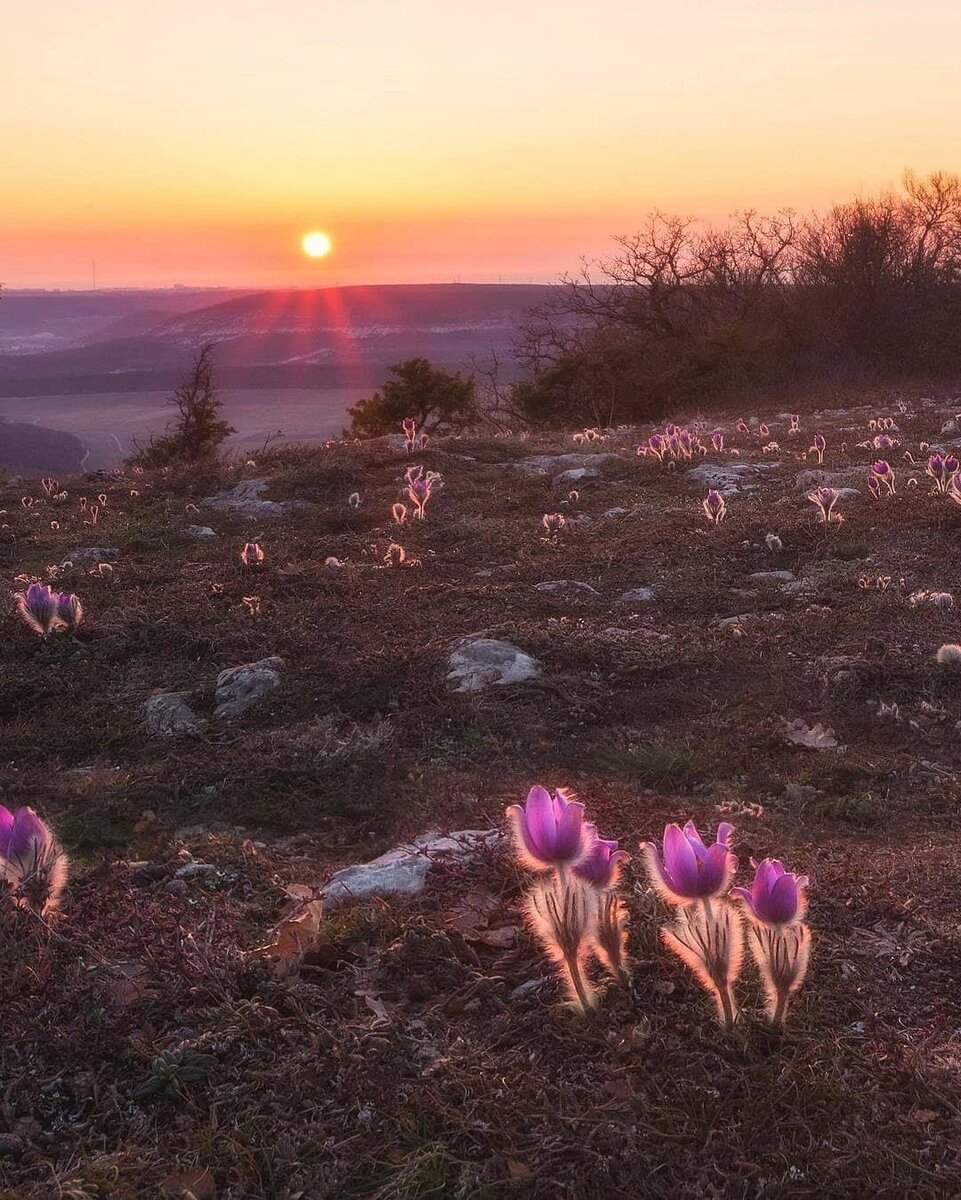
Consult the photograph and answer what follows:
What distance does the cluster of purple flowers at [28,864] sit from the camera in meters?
2.64

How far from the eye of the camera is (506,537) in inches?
391

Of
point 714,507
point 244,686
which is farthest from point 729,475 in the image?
point 244,686

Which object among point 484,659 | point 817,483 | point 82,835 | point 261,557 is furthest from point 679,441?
point 82,835

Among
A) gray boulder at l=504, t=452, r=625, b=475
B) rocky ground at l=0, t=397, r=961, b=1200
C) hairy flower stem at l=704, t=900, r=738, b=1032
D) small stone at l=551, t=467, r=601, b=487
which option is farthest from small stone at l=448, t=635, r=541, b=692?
gray boulder at l=504, t=452, r=625, b=475

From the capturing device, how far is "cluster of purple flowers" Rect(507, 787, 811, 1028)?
2.10 m

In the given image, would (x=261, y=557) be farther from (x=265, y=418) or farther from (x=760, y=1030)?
(x=265, y=418)

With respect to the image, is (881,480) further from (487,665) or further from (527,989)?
(527,989)

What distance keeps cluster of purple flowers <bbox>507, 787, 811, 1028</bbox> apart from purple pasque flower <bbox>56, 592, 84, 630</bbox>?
537 cm

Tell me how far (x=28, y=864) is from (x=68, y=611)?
4.42 m

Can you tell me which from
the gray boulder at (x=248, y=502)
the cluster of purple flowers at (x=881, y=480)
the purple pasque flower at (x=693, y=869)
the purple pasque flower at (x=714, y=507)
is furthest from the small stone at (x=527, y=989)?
the gray boulder at (x=248, y=502)

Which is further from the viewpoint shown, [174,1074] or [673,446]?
[673,446]

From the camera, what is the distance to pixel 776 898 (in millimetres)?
2098

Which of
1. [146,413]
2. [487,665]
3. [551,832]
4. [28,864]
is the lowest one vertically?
[487,665]

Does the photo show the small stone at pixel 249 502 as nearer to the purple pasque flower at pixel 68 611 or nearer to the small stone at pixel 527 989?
the purple pasque flower at pixel 68 611
